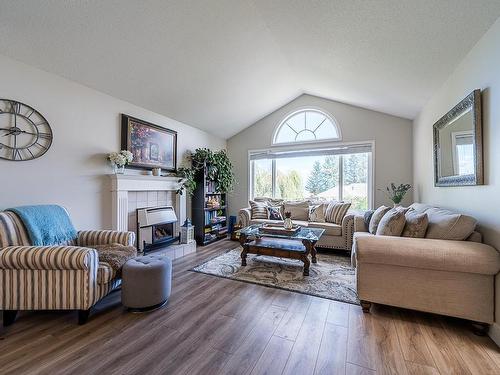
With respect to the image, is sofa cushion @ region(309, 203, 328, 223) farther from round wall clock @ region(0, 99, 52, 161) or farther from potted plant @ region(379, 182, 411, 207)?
round wall clock @ region(0, 99, 52, 161)

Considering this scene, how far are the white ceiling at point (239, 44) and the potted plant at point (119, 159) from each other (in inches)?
33.2

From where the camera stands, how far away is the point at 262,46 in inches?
123

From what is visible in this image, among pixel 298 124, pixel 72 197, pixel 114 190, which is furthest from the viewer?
pixel 298 124

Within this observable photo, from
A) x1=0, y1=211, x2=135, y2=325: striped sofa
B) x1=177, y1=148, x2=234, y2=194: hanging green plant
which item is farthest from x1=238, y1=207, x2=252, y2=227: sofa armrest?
x1=0, y1=211, x2=135, y2=325: striped sofa

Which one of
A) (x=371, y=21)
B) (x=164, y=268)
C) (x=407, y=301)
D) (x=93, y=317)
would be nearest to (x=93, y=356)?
(x=93, y=317)

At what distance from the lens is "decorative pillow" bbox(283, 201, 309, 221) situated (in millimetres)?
4446

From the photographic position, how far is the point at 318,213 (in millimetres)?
4266

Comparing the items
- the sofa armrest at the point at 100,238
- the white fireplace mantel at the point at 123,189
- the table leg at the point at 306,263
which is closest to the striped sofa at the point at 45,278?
the sofa armrest at the point at 100,238

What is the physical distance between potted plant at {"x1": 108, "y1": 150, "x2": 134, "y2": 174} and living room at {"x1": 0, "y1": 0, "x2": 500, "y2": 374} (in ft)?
0.06

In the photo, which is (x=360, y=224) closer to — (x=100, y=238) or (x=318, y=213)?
(x=318, y=213)

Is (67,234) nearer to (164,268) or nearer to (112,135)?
(164,268)

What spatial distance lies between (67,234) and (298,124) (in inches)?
180

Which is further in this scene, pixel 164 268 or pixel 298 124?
pixel 298 124

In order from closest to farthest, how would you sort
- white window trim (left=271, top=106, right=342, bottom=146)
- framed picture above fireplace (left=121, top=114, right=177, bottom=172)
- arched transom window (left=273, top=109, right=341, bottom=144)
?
framed picture above fireplace (left=121, top=114, right=177, bottom=172) → white window trim (left=271, top=106, right=342, bottom=146) → arched transom window (left=273, top=109, right=341, bottom=144)
